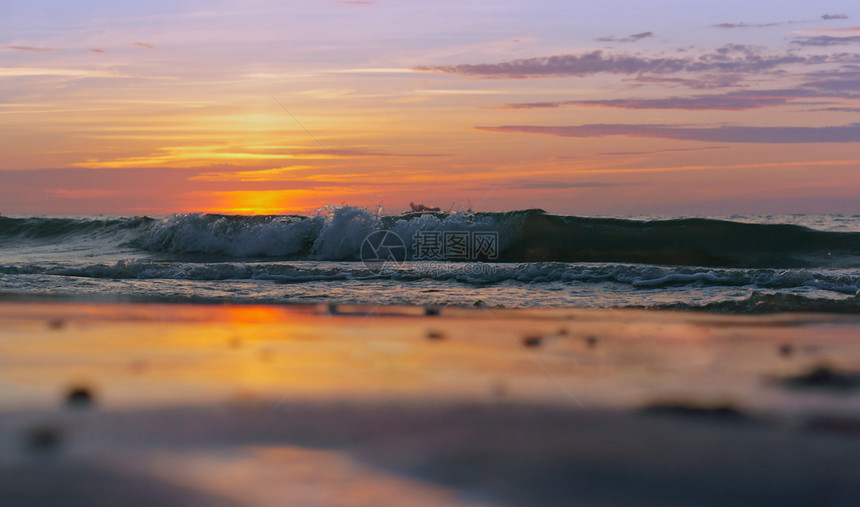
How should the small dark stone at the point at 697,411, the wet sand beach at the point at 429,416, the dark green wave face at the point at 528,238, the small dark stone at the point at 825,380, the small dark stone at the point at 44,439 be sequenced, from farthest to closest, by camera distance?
1. the dark green wave face at the point at 528,238
2. the small dark stone at the point at 825,380
3. the small dark stone at the point at 697,411
4. the small dark stone at the point at 44,439
5. the wet sand beach at the point at 429,416

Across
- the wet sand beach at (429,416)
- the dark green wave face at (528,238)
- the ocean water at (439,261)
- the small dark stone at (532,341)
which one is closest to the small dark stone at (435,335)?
the wet sand beach at (429,416)

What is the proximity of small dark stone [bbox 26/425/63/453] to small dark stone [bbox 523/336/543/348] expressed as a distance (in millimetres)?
2877

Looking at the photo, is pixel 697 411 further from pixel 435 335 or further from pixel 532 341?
pixel 435 335

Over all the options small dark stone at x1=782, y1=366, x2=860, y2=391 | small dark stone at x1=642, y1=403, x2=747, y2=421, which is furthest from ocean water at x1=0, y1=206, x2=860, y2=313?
small dark stone at x1=642, y1=403, x2=747, y2=421

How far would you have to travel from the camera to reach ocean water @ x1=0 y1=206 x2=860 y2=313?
7.34 metres

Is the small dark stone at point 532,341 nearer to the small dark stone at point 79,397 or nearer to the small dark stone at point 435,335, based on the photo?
the small dark stone at point 435,335

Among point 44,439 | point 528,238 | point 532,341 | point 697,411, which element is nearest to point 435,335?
point 532,341

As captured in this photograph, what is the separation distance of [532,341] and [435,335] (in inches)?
28.6

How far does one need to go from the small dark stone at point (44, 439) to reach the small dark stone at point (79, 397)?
0.30 metres

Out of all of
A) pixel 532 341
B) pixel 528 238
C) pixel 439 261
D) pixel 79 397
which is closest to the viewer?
pixel 79 397

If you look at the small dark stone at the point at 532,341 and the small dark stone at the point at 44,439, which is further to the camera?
the small dark stone at the point at 532,341

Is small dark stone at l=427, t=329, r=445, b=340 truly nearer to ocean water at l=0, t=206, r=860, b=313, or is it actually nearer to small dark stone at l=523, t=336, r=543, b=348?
small dark stone at l=523, t=336, r=543, b=348

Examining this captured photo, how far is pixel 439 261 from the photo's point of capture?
11.7m

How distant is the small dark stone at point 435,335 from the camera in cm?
487
